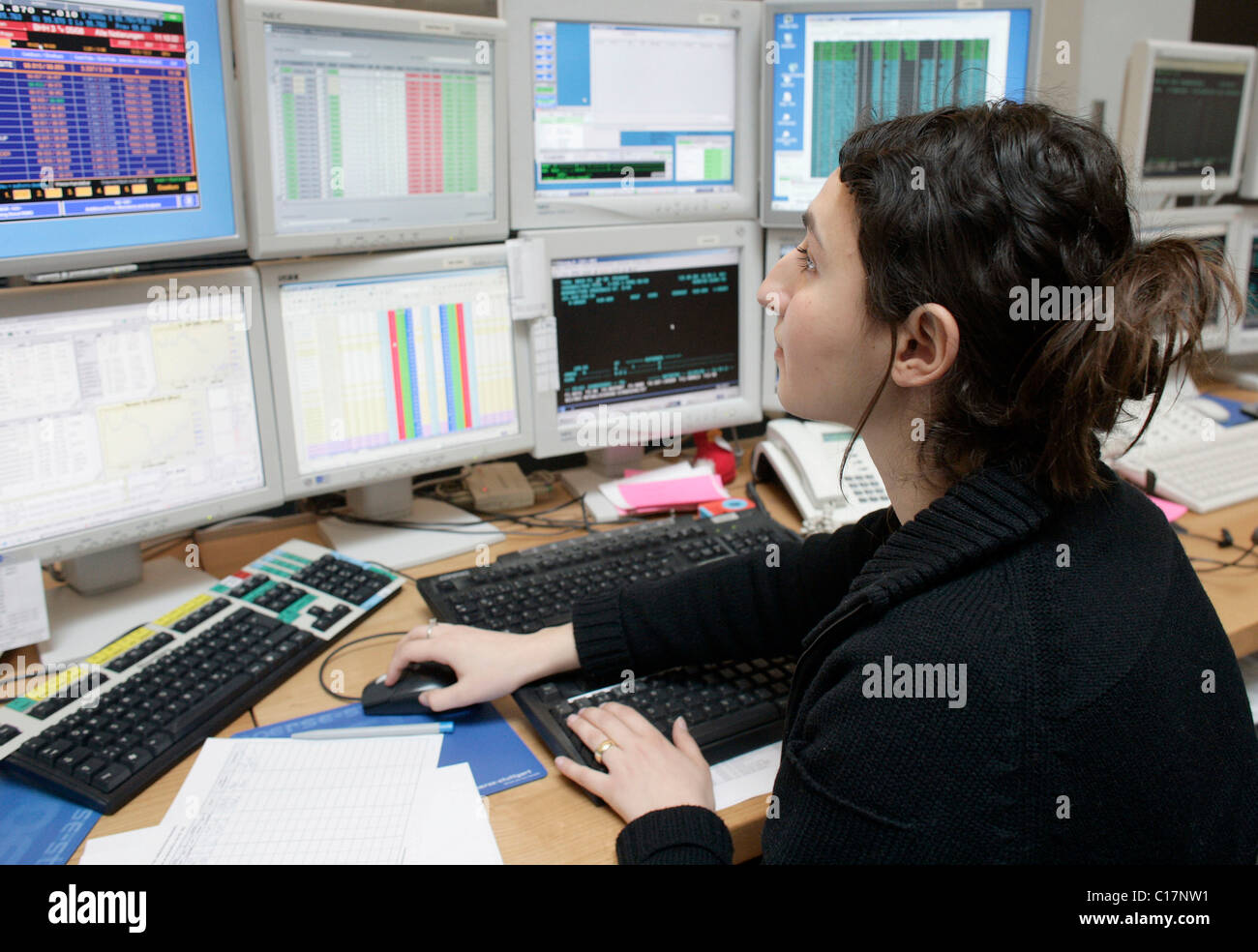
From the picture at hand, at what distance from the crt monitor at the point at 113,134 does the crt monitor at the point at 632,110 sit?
0.42 metres

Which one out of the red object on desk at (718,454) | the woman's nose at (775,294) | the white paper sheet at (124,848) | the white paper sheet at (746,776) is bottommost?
the white paper sheet at (746,776)

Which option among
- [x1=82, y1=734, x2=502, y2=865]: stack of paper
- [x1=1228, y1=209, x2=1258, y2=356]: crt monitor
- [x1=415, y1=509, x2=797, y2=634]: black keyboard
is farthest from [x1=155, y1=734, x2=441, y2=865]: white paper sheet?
[x1=1228, y1=209, x2=1258, y2=356]: crt monitor

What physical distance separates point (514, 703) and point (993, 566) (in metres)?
0.52

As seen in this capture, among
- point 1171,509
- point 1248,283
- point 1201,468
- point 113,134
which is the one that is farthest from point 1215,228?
point 113,134

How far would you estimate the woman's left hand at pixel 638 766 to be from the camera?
0.84 m

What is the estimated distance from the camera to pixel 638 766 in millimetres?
870

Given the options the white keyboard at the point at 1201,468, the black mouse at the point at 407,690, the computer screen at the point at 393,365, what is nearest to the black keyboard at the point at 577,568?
the black mouse at the point at 407,690

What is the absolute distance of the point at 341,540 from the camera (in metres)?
1.39

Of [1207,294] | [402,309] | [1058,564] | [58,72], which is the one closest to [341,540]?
[402,309]

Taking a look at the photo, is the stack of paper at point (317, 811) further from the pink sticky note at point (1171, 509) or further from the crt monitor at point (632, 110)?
the pink sticky note at point (1171, 509)

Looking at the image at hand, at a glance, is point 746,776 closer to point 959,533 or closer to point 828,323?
point 959,533

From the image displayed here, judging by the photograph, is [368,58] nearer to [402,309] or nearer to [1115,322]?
[402,309]
